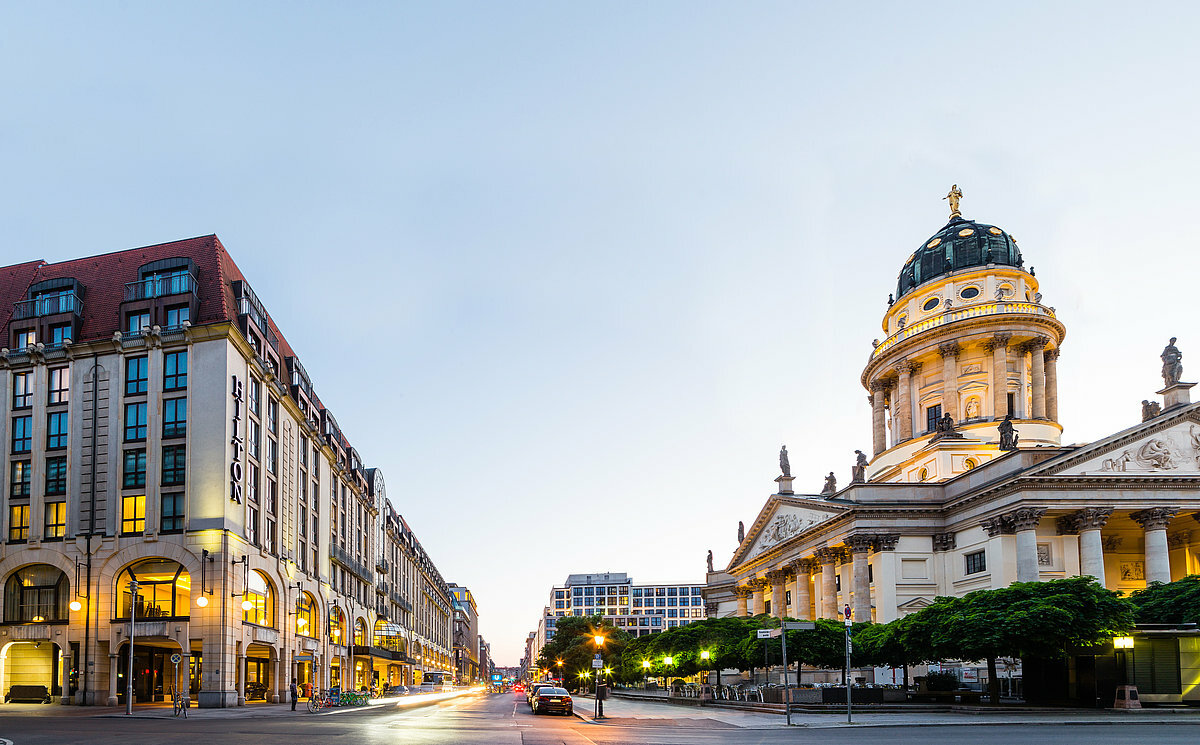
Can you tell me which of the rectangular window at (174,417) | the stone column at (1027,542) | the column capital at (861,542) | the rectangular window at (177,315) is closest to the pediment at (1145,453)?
the stone column at (1027,542)

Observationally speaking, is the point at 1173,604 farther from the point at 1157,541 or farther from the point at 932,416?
the point at 932,416

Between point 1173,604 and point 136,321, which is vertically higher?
point 136,321

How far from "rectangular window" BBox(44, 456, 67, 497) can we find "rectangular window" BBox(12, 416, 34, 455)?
6.99 ft

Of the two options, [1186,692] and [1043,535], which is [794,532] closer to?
[1043,535]

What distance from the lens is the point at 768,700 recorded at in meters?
49.0

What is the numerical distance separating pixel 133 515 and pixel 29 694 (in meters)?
10.5

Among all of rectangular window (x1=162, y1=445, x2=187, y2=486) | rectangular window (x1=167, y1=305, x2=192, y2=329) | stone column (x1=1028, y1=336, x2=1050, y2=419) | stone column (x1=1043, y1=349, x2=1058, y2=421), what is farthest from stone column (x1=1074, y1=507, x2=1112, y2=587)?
rectangular window (x1=167, y1=305, x2=192, y2=329)

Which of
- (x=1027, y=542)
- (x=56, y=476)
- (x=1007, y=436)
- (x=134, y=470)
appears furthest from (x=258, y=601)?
(x=1007, y=436)

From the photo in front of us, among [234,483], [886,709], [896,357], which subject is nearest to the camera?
[886,709]

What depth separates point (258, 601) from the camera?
57125mm

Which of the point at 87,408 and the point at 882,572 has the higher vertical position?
the point at 87,408

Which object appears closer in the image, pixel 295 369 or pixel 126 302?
pixel 126 302

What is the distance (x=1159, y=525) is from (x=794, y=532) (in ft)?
107

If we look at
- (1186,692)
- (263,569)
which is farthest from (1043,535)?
(263,569)
